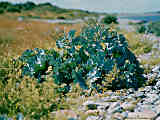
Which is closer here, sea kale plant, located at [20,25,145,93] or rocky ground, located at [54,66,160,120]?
rocky ground, located at [54,66,160,120]

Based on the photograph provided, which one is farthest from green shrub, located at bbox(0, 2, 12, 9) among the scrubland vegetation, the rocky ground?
the rocky ground

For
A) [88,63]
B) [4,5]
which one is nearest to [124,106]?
[88,63]

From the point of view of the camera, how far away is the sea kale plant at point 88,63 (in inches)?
116

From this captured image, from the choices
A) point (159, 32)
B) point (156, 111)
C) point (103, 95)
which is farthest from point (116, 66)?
point (159, 32)

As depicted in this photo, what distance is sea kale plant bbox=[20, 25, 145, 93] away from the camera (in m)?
2.96

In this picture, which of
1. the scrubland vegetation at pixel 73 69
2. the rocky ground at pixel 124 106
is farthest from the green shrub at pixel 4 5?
the rocky ground at pixel 124 106

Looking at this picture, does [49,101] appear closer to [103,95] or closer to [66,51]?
[103,95]

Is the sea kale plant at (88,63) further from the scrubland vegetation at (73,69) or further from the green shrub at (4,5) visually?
the green shrub at (4,5)

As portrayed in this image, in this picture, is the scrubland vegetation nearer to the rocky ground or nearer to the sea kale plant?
the sea kale plant

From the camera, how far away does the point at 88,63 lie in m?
3.08

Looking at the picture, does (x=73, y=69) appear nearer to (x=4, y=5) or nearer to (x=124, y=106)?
(x=124, y=106)

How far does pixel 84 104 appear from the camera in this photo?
2.43 m

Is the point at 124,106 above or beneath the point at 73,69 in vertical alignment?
beneath

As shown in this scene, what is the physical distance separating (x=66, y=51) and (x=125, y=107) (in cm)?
130
